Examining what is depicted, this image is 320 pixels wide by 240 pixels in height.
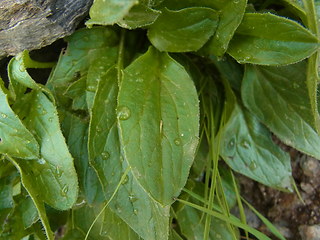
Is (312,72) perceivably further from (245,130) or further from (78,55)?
(78,55)

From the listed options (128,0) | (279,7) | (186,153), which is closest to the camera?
(128,0)

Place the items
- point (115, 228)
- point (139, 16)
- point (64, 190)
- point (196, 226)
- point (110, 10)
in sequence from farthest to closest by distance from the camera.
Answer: point (196, 226) → point (115, 228) → point (64, 190) → point (139, 16) → point (110, 10)

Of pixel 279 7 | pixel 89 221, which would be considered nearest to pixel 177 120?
pixel 89 221

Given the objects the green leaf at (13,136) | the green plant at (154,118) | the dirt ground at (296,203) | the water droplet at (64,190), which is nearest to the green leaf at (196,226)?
the green plant at (154,118)

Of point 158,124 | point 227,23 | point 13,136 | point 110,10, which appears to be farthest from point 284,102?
point 13,136

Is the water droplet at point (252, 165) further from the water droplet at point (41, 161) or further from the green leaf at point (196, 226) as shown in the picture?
the water droplet at point (41, 161)

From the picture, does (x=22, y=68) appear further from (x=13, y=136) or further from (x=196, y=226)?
(x=196, y=226)

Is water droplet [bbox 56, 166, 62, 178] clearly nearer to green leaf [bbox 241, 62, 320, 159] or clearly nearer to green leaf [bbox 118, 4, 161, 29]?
green leaf [bbox 118, 4, 161, 29]
